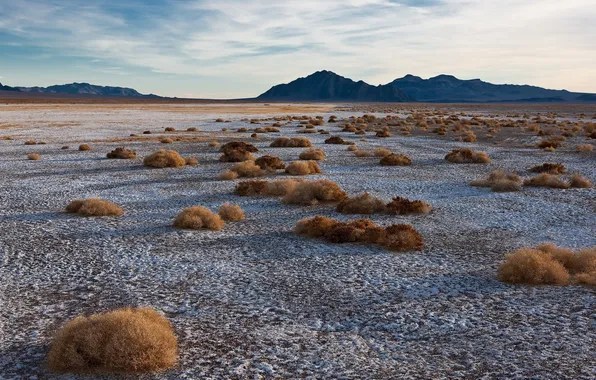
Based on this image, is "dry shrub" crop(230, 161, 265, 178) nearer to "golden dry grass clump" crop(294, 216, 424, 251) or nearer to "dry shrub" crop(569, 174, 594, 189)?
"golden dry grass clump" crop(294, 216, 424, 251)

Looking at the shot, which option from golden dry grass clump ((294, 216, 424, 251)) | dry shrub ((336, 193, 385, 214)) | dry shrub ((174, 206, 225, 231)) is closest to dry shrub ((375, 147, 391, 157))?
dry shrub ((336, 193, 385, 214))

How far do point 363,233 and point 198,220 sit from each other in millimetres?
4297

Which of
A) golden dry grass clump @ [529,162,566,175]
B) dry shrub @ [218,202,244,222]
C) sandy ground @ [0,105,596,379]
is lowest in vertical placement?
sandy ground @ [0,105,596,379]

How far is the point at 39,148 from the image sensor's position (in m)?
34.4

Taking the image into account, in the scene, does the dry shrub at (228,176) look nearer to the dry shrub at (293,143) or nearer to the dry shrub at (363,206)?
the dry shrub at (363,206)

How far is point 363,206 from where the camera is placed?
16453 millimetres

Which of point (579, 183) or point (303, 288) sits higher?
point (579, 183)

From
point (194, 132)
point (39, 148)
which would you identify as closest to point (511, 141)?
point (194, 132)

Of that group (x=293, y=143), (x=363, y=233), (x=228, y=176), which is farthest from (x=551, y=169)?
(x=293, y=143)

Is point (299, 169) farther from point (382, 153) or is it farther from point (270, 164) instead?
point (382, 153)

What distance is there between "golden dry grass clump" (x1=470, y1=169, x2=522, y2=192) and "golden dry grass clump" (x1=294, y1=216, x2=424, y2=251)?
836cm

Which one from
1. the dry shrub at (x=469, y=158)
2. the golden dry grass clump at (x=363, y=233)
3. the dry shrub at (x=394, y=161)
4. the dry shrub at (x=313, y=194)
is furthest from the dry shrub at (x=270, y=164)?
the golden dry grass clump at (x=363, y=233)

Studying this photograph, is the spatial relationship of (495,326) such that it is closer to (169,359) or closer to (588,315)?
(588,315)

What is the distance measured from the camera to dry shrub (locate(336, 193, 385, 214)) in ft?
54.1
